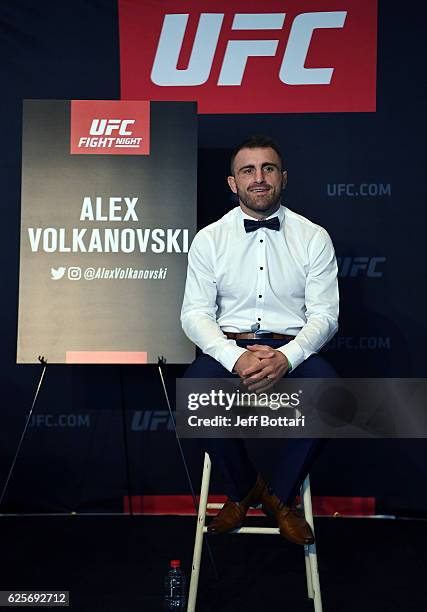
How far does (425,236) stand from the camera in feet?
12.3

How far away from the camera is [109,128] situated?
10.6ft

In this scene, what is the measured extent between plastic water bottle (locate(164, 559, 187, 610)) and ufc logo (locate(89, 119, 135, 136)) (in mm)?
1776

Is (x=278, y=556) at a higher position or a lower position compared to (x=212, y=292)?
lower

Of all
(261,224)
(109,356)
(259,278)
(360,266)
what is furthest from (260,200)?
(360,266)

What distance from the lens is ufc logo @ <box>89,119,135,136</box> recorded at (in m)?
3.21

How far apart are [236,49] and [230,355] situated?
191cm

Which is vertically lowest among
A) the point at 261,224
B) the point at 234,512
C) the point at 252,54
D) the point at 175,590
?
the point at 175,590

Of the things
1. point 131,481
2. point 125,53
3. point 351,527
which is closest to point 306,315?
point 351,527

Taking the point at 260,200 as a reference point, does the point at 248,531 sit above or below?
below

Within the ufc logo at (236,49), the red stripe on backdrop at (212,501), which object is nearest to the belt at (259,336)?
the red stripe on backdrop at (212,501)

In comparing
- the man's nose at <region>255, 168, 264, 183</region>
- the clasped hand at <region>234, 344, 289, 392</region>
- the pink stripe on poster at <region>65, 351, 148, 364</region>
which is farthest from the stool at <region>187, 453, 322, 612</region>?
the man's nose at <region>255, 168, 264, 183</region>

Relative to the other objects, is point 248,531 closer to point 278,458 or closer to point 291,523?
point 291,523

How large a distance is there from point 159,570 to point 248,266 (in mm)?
1239

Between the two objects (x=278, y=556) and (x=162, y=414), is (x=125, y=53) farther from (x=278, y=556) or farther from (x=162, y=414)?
(x=278, y=556)
